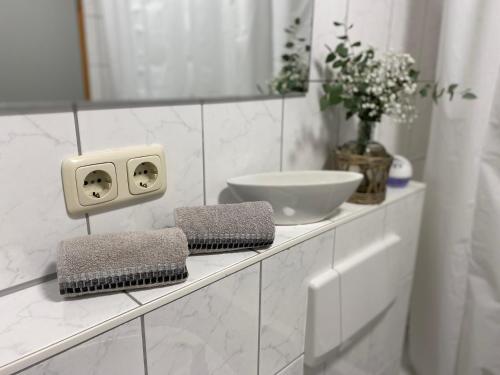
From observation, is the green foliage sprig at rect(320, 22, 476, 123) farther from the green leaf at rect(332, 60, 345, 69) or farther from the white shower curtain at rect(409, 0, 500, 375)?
the white shower curtain at rect(409, 0, 500, 375)

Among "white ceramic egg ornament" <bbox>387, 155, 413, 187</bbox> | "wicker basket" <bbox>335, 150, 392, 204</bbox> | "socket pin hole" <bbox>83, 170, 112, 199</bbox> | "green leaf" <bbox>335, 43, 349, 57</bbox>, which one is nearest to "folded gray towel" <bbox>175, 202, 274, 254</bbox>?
"socket pin hole" <bbox>83, 170, 112, 199</bbox>

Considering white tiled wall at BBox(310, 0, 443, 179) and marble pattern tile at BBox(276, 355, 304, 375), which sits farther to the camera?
white tiled wall at BBox(310, 0, 443, 179)

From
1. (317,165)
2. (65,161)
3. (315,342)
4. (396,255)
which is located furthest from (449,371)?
(65,161)

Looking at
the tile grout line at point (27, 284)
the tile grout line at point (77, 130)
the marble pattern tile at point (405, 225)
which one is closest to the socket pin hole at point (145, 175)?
the tile grout line at point (77, 130)

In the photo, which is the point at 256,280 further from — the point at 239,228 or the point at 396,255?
the point at 396,255

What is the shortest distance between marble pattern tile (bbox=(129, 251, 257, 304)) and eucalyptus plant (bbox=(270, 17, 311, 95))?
48 centimetres

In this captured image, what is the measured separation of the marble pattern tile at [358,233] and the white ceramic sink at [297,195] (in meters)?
0.07

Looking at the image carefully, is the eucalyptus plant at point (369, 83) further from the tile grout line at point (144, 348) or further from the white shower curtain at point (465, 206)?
the tile grout line at point (144, 348)

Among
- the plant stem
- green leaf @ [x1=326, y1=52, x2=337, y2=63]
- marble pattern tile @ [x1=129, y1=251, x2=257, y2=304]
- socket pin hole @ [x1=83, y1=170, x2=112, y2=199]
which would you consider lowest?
marble pattern tile @ [x1=129, y1=251, x2=257, y2=304]

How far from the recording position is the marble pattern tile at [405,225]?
111 cm

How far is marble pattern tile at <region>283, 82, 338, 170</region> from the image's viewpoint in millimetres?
1007

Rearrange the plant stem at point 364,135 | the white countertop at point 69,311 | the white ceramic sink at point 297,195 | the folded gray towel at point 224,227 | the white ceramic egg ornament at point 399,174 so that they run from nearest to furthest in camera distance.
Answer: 1. the white countertop at point 69,311
2. the folded gray towel at point 224,227
3. the white ceramic sink at point 297,195
4. the plant stem at point 364,135
5. the white ceramic egg ornament at point 399,174

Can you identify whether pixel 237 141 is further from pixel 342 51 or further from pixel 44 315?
pixel 44 315

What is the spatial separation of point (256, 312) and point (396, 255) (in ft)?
1.86
